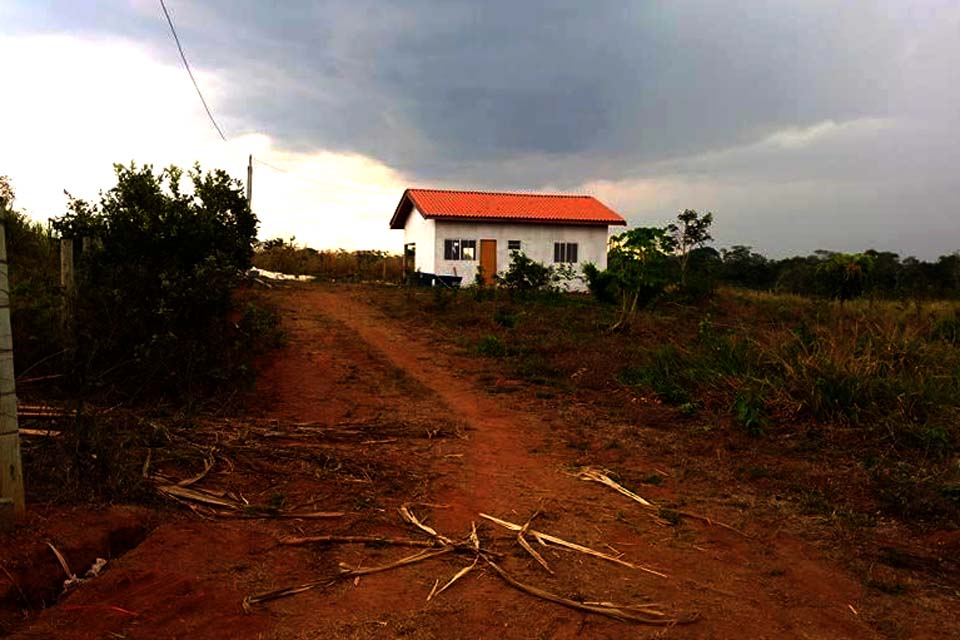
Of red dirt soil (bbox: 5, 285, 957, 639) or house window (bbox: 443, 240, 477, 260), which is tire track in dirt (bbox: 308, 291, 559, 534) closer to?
red dirt soil (bbox: 5, 285, 957, 639)

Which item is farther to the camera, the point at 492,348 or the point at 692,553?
the point at 492,348

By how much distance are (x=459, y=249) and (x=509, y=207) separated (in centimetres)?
260

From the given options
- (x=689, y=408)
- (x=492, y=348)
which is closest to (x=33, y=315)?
(x=492, y=348)

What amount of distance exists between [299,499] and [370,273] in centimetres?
2521

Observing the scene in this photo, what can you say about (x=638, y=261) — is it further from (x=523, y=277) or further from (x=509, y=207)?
(x=509, y=207)

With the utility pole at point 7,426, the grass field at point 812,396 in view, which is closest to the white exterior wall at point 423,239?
the grass field at point 812,396

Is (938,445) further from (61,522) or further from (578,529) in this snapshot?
(61,522)

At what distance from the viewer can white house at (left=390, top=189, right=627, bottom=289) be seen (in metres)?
24.5

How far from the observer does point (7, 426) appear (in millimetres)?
3443

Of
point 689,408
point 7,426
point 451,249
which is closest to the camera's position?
point 7,426

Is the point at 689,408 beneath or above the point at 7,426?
beneath

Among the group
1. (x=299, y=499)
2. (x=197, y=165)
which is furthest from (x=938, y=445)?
(x=197, y=165)

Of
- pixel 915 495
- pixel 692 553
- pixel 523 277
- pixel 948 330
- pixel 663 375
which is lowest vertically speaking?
pixel 692 553

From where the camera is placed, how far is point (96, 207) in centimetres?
868
